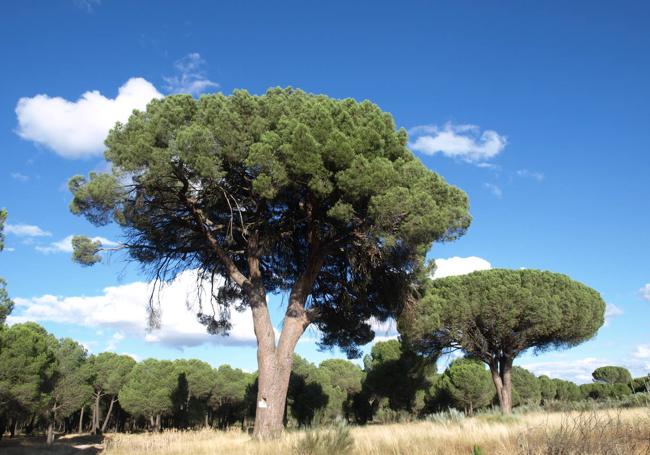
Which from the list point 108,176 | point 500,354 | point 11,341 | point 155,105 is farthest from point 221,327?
point 500,354

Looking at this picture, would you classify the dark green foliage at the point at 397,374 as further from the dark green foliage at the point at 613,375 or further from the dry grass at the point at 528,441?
the dark green foliage at the point at 613,375

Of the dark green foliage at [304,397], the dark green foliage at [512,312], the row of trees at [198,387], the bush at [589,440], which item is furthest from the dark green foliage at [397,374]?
the bush at [589,440]

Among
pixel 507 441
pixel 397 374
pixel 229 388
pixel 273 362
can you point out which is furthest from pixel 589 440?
pixel 229 388

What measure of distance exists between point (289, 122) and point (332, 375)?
4663 cm

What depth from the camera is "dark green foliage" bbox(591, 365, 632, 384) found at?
214 feet

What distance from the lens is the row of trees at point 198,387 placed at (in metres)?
24.3

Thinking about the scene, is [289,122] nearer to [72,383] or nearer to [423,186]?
[423,186]

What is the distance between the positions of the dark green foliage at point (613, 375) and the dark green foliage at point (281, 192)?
213 feet

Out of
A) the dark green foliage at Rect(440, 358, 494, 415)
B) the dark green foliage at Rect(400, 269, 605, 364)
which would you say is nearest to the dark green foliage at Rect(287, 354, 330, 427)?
the dark green foliage at Rect(440, 358, 494, 415)

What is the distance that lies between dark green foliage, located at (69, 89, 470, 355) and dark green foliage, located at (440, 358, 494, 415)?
26778 millimetres

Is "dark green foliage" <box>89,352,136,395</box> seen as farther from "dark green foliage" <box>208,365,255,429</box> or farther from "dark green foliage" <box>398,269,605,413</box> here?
"dark green foliage" <box>398,269,605,413</box>

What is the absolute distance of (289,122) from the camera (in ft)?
40.1

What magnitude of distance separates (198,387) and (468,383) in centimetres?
2628

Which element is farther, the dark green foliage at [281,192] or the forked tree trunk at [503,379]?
the forked tree trunk at [503,379]
